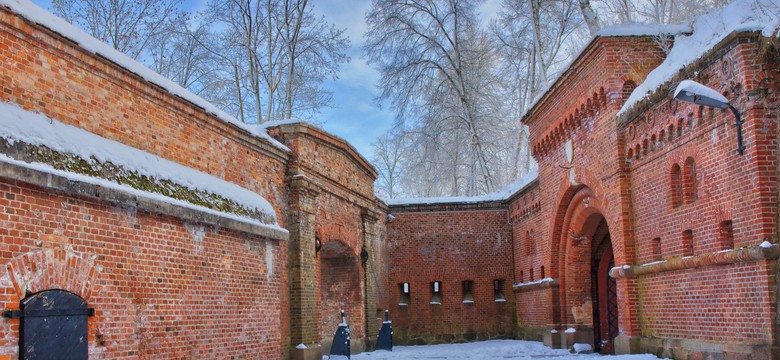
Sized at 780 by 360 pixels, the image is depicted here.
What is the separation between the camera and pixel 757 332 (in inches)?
325

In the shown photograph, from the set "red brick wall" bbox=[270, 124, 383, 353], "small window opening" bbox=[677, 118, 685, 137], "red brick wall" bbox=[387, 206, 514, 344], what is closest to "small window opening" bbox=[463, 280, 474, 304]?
"red brick wall" bbox=[387, 206, 514, 344]

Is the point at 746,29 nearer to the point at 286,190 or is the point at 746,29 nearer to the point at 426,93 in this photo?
the point at 286,190

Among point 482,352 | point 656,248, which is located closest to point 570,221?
point 482,352

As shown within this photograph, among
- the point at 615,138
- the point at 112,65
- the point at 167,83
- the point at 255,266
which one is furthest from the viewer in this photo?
the point at 615,138

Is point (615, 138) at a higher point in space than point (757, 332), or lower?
higher

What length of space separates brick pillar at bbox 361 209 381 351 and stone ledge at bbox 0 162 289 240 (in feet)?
22.1

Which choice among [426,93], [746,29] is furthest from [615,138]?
[426,93]

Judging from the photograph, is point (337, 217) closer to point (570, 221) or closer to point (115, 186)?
point (570, 221)

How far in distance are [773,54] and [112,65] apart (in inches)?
294

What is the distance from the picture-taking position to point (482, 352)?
16.3m

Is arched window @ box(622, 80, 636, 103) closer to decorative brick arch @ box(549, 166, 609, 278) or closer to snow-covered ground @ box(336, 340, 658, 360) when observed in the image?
decorative brick arch @ box(549, 166, 609, 278)

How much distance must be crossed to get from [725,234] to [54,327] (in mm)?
7738

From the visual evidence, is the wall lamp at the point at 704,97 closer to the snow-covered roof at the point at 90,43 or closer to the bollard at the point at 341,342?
the snow-covered roof at the point at 90,43

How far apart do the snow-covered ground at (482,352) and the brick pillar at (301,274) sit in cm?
239
